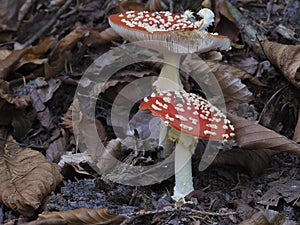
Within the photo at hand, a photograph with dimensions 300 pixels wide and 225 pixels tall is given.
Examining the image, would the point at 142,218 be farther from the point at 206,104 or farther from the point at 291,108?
the point at 291,108

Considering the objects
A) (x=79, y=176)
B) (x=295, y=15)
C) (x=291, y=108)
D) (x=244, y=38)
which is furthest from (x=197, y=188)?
(x=295, y=15)

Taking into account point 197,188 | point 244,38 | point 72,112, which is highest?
point 244,38

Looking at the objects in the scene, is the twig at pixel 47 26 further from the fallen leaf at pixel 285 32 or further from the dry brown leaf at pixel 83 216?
the dry brown leaf at pixel 83 216

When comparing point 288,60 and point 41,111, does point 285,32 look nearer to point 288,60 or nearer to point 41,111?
point 288,60

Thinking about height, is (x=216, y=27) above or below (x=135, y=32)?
below

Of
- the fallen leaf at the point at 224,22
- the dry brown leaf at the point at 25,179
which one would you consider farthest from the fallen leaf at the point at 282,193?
the fallen leaf at the point at 224,22

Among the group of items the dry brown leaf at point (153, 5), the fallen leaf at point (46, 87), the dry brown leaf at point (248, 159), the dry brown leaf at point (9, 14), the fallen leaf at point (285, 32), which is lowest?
the dry brown leaf at point (248, 159)
